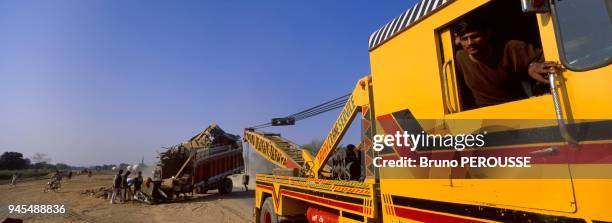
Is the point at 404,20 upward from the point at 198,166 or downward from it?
upward

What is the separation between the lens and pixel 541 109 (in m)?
2.15

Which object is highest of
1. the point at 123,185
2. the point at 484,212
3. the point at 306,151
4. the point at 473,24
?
the point at 473,24

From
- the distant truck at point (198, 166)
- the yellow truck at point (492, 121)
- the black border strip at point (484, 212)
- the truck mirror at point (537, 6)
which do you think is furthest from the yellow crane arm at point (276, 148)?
the distant truck at point (198, 166)

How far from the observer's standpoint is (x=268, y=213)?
297 inches

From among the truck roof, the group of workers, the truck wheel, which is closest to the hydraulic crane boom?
the truck roof

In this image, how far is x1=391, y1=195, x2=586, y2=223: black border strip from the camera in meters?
2.10

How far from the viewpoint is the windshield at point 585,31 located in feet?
5.93

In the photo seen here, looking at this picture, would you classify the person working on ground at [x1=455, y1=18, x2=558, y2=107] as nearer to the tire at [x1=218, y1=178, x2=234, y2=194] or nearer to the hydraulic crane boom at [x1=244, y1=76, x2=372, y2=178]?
the hydraulic crane boom at [x1=244, y1=76, x2=372, y2=178]

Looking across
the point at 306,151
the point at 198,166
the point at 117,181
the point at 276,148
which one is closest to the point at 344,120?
the point at 306,151

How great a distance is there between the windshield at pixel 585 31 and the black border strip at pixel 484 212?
2.76 ft

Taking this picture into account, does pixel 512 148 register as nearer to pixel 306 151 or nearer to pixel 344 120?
pixel 344 120

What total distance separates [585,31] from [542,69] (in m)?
0.34

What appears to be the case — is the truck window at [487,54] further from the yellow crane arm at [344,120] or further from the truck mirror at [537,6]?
the yellow crane arm at [344,120]

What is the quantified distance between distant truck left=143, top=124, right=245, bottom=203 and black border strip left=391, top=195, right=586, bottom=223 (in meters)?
17.3
